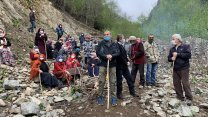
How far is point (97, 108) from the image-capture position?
35.9 feet

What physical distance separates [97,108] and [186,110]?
9.67 ft

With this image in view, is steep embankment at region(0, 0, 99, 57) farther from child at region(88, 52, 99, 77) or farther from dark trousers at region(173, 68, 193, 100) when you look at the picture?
dark trousers at region(173, 68, 193, 100)

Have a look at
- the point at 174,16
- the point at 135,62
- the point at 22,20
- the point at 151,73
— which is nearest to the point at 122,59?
the point at 135,62

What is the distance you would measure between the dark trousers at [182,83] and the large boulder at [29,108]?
479cm

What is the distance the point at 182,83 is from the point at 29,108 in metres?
5.12

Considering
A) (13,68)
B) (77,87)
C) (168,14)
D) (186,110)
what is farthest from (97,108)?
(168,14)

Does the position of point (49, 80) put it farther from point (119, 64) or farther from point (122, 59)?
point (122, 59)

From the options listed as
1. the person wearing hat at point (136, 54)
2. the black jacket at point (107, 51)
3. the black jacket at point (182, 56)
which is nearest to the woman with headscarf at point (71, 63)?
the person wearing hat at point (136, 54)

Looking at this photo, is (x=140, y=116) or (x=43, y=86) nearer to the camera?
(x=140, y=116)

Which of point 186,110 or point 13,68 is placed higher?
point 13,68

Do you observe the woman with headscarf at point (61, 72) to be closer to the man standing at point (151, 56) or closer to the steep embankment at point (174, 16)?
the man standing at point (151, 56)

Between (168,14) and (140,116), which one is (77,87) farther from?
(168,14)

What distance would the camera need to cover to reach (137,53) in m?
12.7

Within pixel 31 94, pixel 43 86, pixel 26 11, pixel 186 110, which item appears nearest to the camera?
pixel 186 110
